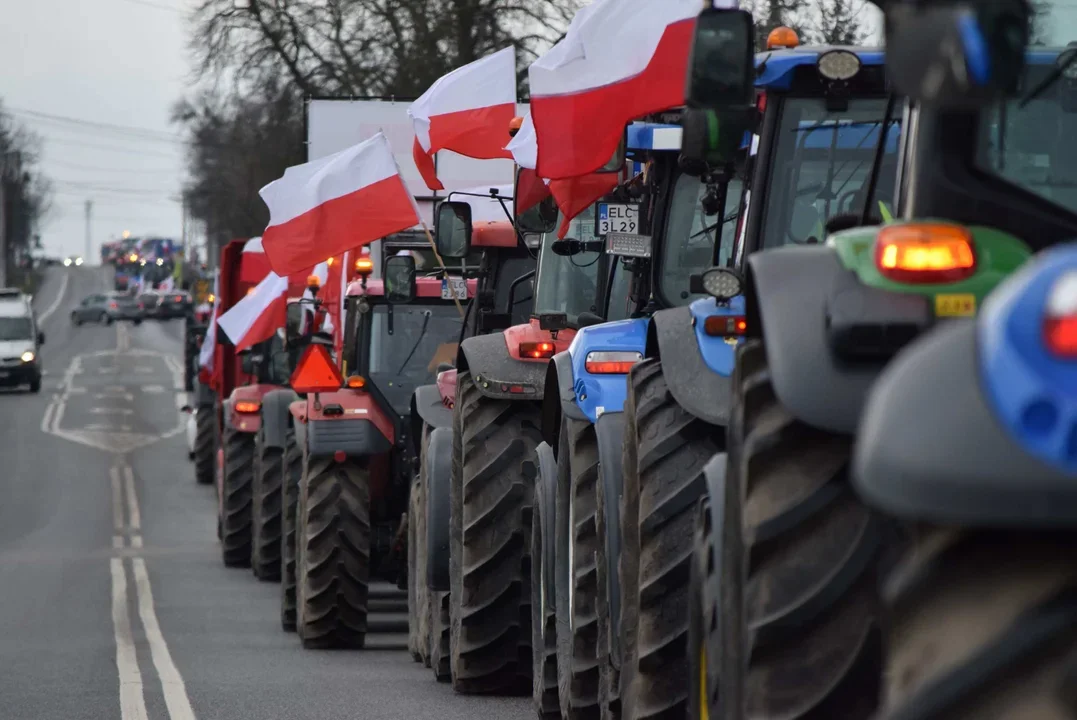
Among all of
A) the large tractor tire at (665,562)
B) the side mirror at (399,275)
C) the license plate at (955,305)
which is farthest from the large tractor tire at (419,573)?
the license plate at (955,305)

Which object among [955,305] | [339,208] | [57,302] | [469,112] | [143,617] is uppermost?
[469,112]

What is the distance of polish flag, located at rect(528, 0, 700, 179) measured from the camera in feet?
32.8

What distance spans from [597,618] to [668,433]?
1.33 metres

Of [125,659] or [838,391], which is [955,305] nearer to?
[838,391]

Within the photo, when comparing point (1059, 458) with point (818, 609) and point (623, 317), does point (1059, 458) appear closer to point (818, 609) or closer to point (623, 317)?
point (818, 609)

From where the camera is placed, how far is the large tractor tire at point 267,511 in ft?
57.0

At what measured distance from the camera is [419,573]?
Result: 37.9 ft

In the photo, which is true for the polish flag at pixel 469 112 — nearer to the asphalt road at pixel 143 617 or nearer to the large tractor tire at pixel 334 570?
the large tractor tire at pixel 334 570

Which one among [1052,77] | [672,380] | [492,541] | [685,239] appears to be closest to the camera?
[1052,77]

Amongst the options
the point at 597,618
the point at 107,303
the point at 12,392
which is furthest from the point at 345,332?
the point at 107,303

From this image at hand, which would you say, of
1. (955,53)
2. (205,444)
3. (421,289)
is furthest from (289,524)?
(205,444)

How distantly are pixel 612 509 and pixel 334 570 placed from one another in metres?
6.41

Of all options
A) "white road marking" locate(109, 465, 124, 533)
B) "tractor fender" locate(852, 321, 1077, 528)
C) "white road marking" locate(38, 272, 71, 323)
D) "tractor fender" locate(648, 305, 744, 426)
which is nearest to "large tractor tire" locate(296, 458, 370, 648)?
"tractor fender" locate(648, 305, 744, 426)

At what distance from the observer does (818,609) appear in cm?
356
